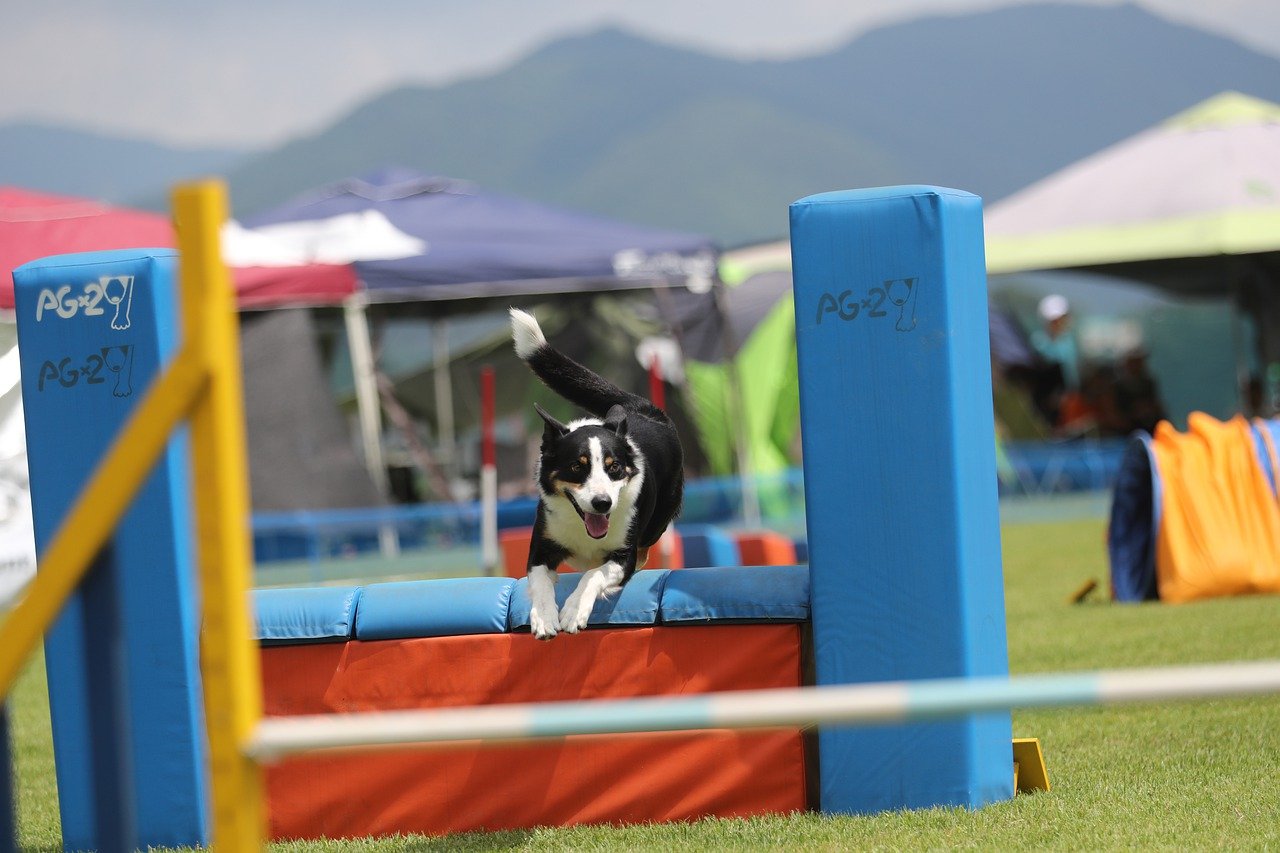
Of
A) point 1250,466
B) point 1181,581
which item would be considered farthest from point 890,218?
point 1250,466

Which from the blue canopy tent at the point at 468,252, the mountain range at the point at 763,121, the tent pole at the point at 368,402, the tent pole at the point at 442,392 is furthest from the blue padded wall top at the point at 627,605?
the mountain range at the point at 763,121

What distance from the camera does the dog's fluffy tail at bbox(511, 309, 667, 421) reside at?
14.7 feet

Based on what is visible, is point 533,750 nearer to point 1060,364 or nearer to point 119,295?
point 119,295

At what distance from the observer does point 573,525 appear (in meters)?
4.12

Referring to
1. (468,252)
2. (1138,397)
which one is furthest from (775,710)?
(1138,397)

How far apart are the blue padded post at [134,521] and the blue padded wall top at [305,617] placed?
188 millimetres

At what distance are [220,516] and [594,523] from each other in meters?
2.19

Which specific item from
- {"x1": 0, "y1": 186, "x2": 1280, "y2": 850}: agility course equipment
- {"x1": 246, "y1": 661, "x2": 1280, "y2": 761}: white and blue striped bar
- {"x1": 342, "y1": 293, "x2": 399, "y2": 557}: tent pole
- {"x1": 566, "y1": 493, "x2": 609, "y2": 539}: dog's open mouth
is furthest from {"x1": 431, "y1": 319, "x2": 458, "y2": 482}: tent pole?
{"x1": 246, "y1": 661, "x2": 1280, "y2": 761}: white and blue striped bar

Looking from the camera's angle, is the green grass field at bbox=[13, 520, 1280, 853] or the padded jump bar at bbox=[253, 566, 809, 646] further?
the padded jump bar at bbox=[253, 566, 809, 646]

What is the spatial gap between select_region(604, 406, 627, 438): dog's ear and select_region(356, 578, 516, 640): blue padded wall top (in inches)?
26.4

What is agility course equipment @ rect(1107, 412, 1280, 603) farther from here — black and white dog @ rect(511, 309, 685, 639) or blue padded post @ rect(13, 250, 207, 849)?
blue padded post @ rect(13, 250, 207, 849)

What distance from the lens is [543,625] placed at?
3656 mm

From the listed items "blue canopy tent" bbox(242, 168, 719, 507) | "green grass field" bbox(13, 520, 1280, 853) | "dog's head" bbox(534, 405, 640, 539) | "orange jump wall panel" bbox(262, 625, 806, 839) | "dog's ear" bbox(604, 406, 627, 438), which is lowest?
"green grass field" bbox(13, 520, 1280, 853)

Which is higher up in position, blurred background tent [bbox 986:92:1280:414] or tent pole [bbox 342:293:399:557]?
blurred background tent [bbox 986:92:1280:414]
